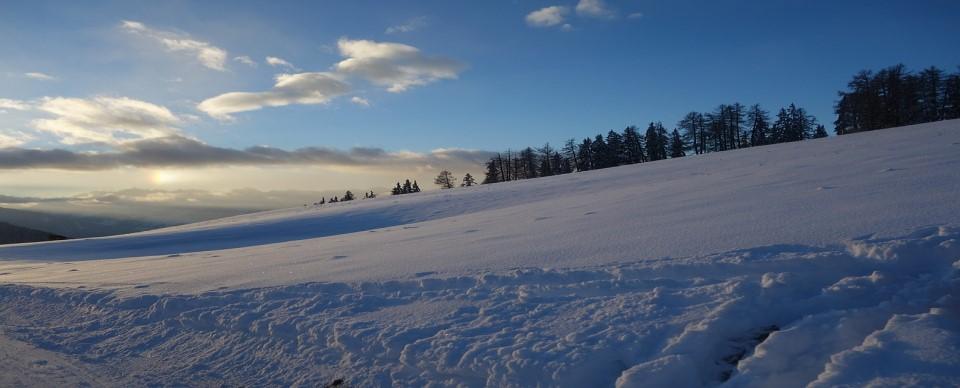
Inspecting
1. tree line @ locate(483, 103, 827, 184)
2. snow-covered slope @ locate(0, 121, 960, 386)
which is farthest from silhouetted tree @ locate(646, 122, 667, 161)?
snow-covered slope @ locate(0, 121, 960, 386)

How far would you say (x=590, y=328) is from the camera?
5.23m

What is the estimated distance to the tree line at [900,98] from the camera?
42.8m

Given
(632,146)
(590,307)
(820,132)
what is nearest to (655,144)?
(632,146)

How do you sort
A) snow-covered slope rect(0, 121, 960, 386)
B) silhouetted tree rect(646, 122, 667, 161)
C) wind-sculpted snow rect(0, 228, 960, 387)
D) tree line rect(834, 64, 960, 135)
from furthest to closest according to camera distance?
1. silhouetted tree rect(646, 122, 667, 161)
2. tree line rect(834, 64, 960, 135)
3. snow-covered slope rect(0, 121, 960, 386)
4. wind-sculpted snow rect(0, 228, 960, 387)

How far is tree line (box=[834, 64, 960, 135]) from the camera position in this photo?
1683 inches

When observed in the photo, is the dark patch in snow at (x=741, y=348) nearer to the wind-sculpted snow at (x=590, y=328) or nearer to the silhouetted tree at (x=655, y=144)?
the wind-sculpted snow at (x=590, y=328)

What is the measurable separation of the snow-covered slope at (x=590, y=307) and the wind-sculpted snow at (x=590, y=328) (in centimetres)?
2

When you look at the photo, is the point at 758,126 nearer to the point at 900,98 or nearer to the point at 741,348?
the point at 900,98

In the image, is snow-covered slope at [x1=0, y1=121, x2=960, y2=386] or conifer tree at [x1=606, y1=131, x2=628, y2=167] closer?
snow-covered slope at [x1=0, y1=121, x2=960, y2=386]

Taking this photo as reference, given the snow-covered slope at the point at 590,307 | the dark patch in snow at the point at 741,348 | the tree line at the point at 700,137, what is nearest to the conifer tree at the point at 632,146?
the tree line at the point at 700,137

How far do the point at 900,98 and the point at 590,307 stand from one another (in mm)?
52201

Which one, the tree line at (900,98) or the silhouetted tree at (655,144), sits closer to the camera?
the tree line at (900,98)

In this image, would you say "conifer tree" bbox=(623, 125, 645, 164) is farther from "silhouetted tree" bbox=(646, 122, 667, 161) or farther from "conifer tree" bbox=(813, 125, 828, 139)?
"conifer tree" bbox=(813, 125, 828, 139)

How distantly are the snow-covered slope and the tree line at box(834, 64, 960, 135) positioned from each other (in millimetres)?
41889
